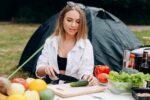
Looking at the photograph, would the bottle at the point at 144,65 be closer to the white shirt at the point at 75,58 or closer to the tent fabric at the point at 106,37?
the white shirt at the point at 75,58

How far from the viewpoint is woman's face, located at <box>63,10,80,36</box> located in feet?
11.7

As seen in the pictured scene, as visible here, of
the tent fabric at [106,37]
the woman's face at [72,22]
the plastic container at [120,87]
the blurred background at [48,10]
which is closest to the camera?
the plastic container at [120,87]

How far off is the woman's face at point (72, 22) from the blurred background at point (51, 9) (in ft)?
49.3

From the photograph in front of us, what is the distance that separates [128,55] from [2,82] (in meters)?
1.21

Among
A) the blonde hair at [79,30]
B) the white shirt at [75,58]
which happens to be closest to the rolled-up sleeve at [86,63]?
the white shirt at [75,58]

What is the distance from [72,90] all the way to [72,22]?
2.79 ft

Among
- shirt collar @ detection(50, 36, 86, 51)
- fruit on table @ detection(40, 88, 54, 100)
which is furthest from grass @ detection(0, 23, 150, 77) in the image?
fruit on table @ detection(40, 88, 54, 100)

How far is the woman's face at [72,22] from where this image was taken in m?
3.57

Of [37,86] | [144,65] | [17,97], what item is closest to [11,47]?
[144,65]

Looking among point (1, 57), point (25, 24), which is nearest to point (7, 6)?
→ point (25, 24)

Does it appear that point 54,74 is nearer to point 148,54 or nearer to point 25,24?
point 148,54

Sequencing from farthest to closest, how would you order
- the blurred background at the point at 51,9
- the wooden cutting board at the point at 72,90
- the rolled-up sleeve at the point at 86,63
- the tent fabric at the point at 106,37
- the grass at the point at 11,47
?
1. the blurred background at the point at 51,9
2. the grass at the point at 11,47
3. the tent fabric at the point at 106,37
4. the rolled-up sleeve at the point at 86,63
5. the wooden cutting board at the point at 72,90

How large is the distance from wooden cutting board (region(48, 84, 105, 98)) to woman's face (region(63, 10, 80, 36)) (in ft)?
2.25

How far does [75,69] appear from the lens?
3758mm
